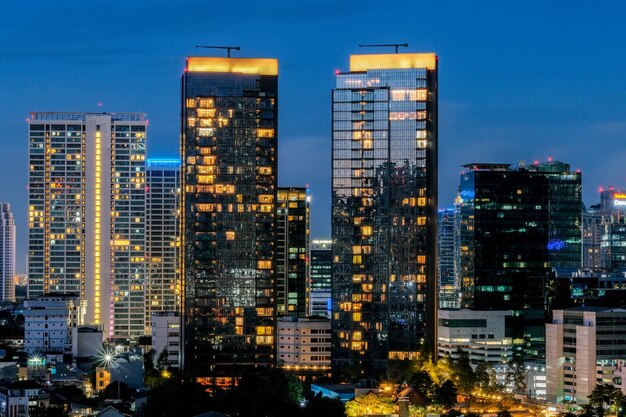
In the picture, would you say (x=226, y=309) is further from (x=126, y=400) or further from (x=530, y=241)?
(x=530, y=241)

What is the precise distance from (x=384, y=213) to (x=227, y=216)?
12.1 metres

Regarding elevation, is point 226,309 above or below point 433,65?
below

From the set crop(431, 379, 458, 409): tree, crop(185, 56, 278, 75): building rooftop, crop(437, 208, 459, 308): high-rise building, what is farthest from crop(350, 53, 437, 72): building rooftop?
crop(437, 208, 459, 308): high-rise building

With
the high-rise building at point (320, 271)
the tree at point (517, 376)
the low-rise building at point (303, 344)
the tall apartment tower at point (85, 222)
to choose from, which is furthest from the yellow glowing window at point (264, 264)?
the high-rise building at point (320, 271)

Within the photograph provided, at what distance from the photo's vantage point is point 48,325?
404 ft

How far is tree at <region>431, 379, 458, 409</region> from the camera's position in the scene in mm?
76812

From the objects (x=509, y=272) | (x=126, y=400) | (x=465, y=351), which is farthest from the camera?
(x=509, y=272)

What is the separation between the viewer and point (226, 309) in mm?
93188

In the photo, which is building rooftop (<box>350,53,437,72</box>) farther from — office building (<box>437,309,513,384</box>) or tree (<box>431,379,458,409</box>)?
tree (<box>431,379,458,409</box>)

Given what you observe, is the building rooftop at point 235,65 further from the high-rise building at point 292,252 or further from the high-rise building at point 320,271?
the high-rise building at point 320,271

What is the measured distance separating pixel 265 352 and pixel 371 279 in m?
9.90

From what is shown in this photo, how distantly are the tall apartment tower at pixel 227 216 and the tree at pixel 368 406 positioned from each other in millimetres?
17176

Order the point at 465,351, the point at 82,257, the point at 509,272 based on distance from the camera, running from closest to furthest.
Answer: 1. the point at 465,351
2. the point at 509,272
3. the point at 82,257

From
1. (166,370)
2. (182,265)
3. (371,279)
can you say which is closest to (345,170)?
(371,279)
